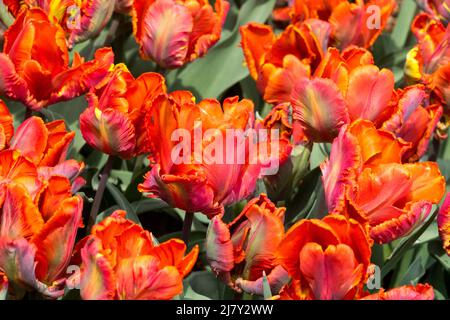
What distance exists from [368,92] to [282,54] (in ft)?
0.88

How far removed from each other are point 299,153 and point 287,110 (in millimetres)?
63

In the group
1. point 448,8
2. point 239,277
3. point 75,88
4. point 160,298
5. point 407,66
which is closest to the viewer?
point 160,298

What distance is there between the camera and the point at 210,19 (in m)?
1.62

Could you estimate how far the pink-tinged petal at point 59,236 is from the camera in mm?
1006

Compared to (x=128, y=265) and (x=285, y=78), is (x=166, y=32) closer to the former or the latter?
(x=285, y=78)

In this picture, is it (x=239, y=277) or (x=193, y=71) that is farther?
(x=193, y=71)

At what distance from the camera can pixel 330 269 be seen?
97 centimetres

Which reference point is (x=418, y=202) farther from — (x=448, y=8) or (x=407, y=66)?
(x=448, y=8)

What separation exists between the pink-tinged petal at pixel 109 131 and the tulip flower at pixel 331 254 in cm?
26

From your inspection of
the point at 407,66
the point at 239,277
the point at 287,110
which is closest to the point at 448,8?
the point at 407,66

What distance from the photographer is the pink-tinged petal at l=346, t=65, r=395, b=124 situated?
1273mm

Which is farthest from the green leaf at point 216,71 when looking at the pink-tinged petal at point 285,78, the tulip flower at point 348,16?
the pink-tinged petal at point 285,78

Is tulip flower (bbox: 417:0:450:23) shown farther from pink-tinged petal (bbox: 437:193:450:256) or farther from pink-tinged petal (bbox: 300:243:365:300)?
pink-tinged petal (bbox: 300:243:365:300)

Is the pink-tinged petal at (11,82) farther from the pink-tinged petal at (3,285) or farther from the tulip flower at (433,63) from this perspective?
the tulip flower at (433,63)
